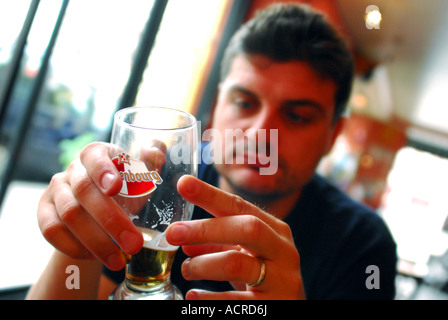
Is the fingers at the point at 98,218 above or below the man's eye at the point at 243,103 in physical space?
below

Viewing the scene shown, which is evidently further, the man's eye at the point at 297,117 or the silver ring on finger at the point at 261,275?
the man's eye at the point at 297,117

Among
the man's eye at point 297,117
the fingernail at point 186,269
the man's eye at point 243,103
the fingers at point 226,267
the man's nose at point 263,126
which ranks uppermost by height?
the man's eye at point 297,117

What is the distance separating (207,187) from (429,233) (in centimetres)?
54

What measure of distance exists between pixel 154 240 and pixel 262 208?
0.48 ft

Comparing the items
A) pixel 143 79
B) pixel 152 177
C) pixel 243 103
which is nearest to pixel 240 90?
pixel 243 103

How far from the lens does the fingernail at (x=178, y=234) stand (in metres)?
0.33

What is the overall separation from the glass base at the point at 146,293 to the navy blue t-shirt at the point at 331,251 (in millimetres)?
22

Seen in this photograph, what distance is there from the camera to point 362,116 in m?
6.04

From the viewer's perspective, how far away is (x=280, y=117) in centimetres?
48

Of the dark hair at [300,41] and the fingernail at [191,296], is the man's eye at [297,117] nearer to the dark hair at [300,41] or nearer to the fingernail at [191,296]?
the dark hair at [300,41]

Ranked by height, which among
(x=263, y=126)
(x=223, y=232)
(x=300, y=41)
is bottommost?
(x=223, y=232)

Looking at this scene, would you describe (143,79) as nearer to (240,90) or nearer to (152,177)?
(240,90)

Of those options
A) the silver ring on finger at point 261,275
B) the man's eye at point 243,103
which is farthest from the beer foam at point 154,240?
the man's eye at point 243,103
